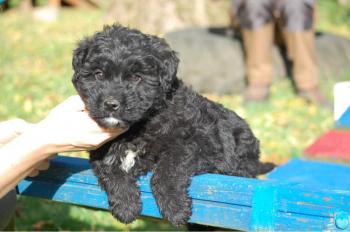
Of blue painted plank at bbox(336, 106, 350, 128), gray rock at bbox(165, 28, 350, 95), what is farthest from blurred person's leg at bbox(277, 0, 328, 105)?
blue painted plank at bbox(336, 106, 350, 128)

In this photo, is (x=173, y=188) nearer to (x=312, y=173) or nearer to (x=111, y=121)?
(x=111, y=121)

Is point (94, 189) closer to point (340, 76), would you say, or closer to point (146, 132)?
point (146, 132)

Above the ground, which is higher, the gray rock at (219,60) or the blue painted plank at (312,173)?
the gray rock at (219,60)

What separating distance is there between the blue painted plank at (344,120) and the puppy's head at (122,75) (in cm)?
153

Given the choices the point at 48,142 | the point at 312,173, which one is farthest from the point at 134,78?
the point at 312,173

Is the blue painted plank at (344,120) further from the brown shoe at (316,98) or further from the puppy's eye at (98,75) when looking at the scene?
the brown shoe at (316,98)

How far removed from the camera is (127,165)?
3.17m

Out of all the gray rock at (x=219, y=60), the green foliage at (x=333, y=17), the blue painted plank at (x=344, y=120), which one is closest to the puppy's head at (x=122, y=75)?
the blue painted plank at (x=344, y=120)

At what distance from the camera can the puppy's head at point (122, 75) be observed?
2900 mm

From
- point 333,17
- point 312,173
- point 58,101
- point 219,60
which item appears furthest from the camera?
point 333,17

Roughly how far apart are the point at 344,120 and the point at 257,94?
3.93 meters

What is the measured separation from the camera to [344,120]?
419 centimetres

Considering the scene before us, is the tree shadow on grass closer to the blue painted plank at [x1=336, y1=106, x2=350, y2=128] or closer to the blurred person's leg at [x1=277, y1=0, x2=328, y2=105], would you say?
the blue painted plank at [x1=336, y1=106, x2=350, y2=128]

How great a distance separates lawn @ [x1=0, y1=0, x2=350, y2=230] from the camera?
4.97 metres
